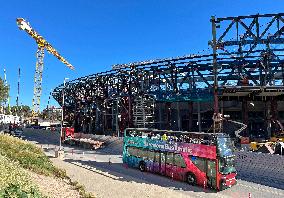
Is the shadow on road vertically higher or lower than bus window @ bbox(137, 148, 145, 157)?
lower

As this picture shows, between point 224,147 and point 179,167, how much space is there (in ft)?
14.7

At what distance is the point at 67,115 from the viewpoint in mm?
94562

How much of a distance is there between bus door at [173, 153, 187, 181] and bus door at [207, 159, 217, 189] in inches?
96.6

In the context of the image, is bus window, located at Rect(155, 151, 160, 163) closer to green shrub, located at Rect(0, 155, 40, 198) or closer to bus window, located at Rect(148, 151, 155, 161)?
bus window, located at Rect(148, 151, 155, 161)

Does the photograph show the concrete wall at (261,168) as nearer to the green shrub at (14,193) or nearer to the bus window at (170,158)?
the bus window at (170,158)

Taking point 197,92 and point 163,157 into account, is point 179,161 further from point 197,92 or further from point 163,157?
→ point 197,92

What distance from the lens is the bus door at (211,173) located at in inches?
935

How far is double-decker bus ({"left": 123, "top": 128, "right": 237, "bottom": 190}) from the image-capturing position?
2373 centimetres

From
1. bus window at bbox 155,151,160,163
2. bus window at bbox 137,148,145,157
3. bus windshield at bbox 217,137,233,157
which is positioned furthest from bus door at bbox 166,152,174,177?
bus windshield at bbox 217,137,233,157

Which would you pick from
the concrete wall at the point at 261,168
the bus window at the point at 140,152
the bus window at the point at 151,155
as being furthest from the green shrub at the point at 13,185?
the concrete wall at the point at 261,168

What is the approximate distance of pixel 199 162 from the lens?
2480cm

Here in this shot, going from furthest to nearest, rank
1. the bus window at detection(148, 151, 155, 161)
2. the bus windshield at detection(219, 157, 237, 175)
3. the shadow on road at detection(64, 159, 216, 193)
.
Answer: the bus window at detection(148, 151, 155, 161), the shadow on road at detection(64, 159, 216, 193), the bus windshield at detection(219, 157, 237, 175)

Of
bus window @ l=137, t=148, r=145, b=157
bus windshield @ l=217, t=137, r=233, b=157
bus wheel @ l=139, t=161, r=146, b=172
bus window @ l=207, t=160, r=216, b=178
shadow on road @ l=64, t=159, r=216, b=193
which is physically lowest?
shadow on road @ l=64, t=159, r=216, b=193

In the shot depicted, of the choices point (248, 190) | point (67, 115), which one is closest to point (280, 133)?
point (248, 190)
